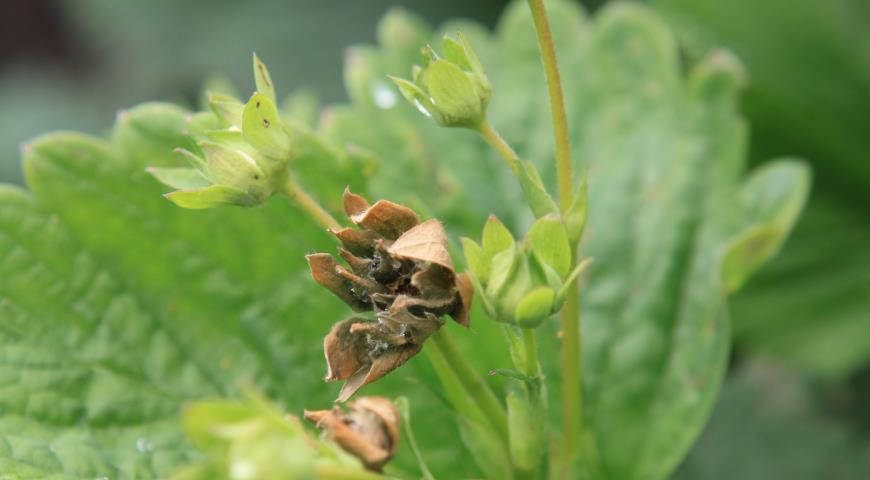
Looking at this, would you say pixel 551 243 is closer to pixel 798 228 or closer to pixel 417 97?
pixel 417 97

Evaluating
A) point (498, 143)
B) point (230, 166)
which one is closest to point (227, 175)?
point (230, 166)

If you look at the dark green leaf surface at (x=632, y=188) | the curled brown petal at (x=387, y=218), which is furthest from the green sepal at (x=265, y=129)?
the dark green leaf surface at (x=632, y=188)

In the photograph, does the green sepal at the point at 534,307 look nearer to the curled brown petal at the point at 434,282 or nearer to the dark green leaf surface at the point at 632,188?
the curled brown petal at the point at 434,282

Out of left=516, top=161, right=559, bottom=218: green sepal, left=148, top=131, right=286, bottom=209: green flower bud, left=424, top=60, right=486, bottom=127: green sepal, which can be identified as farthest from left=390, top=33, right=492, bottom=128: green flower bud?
left=148, top=131, right=286, bottom=209: green flower bud

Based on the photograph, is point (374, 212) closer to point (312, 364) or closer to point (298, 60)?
point (312, 364)

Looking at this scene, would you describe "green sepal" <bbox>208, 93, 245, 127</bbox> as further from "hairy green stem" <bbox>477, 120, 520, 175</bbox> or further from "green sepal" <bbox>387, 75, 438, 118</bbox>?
"hairy green stem" <bbox>477, 120, 520, 175</bbox>
